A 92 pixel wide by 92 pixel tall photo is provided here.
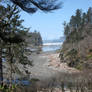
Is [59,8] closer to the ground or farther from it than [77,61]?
farther from it

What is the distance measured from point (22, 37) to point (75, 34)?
24740mm

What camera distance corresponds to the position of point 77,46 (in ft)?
78.1

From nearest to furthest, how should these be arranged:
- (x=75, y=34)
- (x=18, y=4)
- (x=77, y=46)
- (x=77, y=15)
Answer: (x=18, y=4) → (x=77, y=46) → (x=75, y=34) → (x=77, y=15)

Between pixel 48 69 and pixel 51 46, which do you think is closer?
pixel 48 69

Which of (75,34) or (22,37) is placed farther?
(75,34)

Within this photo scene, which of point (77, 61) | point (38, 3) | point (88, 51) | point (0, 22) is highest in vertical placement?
point (38, 3)

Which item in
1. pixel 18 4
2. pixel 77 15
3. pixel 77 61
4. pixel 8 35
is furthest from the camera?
pixel 77 15

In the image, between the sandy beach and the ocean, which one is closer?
the sandy beach

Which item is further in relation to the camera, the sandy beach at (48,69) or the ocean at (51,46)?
the ocean at (51,46)

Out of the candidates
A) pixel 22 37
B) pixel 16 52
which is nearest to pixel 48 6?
pixel 22 37

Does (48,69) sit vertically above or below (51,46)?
below

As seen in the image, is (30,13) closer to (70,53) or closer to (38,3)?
(38,3)

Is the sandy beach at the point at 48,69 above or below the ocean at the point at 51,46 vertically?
below

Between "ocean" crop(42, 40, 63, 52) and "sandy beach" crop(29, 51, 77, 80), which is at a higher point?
"ocean" crop(42, 40, 63, 52)
